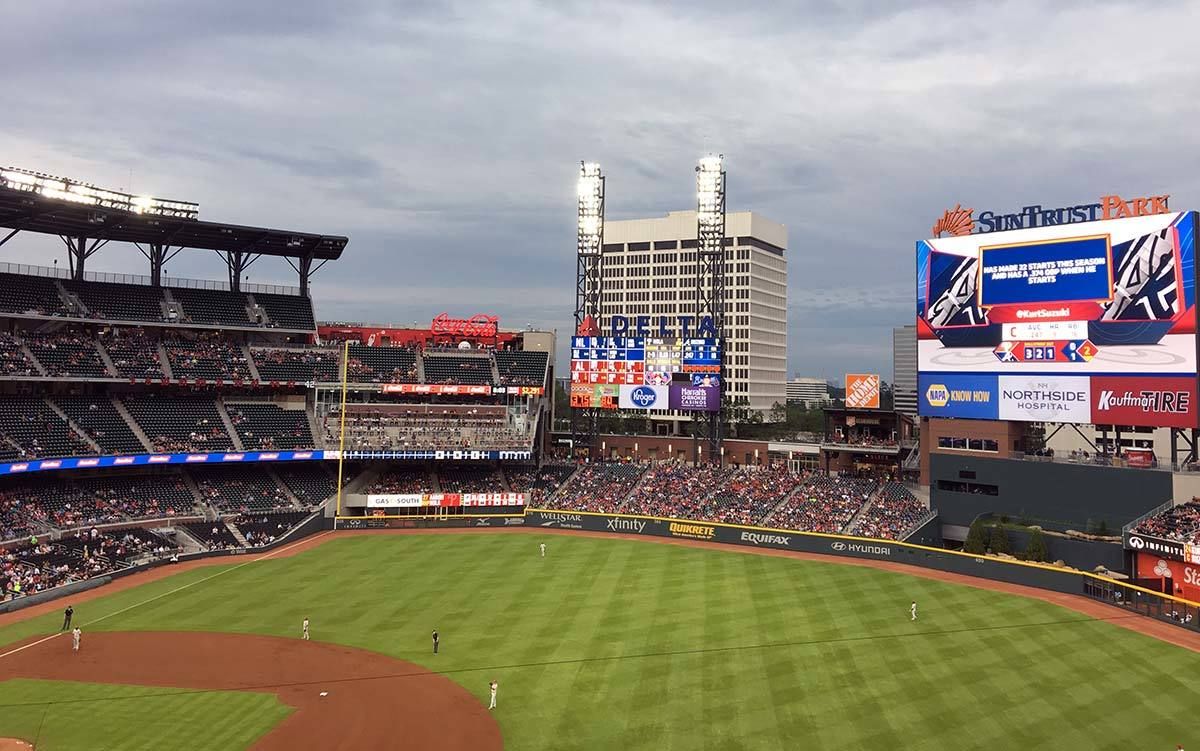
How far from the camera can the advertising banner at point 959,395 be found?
1934 inches

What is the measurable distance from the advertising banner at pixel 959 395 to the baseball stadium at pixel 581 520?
0.48ft

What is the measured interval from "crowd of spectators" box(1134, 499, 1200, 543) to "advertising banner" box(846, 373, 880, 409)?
862 inches

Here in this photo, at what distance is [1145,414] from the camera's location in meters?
43.4

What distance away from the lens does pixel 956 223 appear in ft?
169

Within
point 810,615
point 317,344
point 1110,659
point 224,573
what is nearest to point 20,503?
point 224,573

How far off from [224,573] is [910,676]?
3767 cm

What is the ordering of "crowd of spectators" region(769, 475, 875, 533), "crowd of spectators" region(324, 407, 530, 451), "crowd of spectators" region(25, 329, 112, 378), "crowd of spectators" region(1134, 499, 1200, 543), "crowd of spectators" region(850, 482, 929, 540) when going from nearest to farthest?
1. "crowd of spectators" region(1134, 499, 1200, 543)
2. "crowd of spectators" region(850, 482, 929, 540)
3. "crowd of spectators" region(769, 475, 875, 533)
4. "crowd of spectators" region(25, 329, 112, 378)
5. "crowd of spectators" region(324, 407, 530, 451)

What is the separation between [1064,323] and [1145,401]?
616 centimetres

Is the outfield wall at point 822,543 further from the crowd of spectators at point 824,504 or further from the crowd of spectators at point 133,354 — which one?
the crowd of spectators at point 133,354

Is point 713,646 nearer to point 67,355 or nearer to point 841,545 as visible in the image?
point 841,545

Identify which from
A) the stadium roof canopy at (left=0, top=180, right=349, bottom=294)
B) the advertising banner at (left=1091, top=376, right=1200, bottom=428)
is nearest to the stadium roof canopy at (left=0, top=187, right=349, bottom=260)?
the stadium roof canopy at (left=0, top=180, right=349, bottom=294)

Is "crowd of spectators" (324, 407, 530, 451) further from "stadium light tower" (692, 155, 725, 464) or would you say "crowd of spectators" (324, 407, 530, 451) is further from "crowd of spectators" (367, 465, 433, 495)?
"stadium light tower" (692, 155, 725, 464)

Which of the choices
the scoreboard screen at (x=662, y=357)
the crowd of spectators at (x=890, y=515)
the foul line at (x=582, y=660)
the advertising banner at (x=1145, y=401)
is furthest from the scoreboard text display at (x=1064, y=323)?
the scoreboard screen at (x=662, y=357)

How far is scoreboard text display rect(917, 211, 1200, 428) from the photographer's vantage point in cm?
4275
